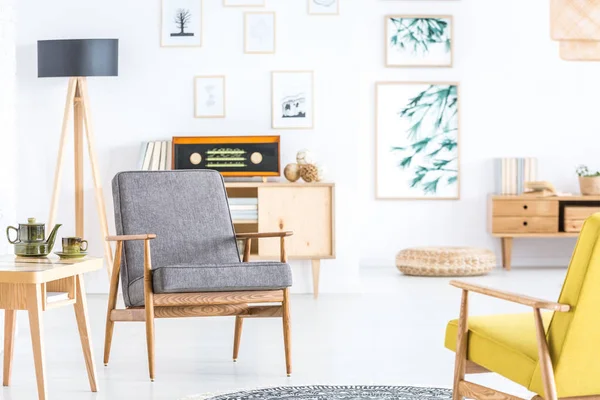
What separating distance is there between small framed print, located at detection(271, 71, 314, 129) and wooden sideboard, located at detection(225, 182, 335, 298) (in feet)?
1.84

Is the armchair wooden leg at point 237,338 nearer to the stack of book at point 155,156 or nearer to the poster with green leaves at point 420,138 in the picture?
the stack of book at point 155,156

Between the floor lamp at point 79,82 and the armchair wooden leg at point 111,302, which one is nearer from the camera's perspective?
the armchair wooden leg at point 111,302

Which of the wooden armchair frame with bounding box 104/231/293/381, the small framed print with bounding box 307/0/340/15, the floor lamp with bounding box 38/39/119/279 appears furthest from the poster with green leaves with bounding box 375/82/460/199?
the wooden armchair frame with bounding box 104/231/293/381

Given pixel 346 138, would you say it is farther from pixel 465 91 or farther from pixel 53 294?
pixel 53 294

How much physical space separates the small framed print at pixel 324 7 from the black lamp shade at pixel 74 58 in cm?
156

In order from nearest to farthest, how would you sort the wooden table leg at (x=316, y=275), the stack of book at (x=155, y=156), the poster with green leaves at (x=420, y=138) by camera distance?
the wooden table leg at (x=316, y=275)
the stack of book at (x=155, y=156)
the poster with green leaves at (x=420, y=138)

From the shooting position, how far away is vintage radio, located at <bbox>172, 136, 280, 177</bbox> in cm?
662

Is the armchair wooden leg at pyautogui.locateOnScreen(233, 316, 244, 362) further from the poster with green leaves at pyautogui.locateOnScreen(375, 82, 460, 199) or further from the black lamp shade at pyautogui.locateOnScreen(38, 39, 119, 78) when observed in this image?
the poster with green leaves at pyautogui.locateOnScreen(375, 82, 460, 199)

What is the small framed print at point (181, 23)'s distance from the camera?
6770mm

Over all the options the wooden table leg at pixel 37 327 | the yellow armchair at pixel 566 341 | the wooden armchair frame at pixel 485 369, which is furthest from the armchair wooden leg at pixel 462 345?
the wooden table leg at pixel 37 327

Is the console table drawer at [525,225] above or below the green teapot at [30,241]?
below

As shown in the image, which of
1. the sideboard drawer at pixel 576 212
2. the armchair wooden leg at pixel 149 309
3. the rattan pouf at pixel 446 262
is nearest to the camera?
the armchair wooden leg at pixel 149 309

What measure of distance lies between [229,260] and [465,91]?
209 inches

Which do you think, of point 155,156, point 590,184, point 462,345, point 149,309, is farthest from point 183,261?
point 590,184
